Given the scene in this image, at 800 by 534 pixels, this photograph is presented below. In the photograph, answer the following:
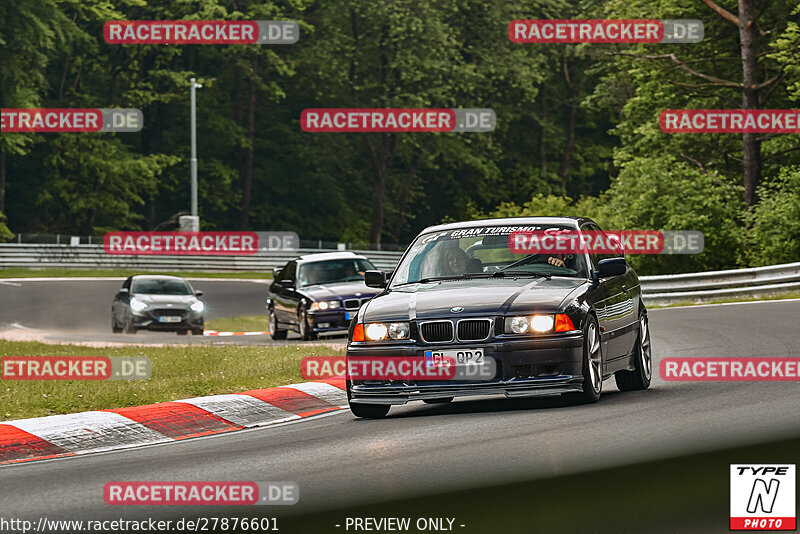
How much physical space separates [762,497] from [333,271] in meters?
19.6

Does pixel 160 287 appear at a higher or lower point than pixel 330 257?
lower

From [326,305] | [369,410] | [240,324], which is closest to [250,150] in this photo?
[240,324]

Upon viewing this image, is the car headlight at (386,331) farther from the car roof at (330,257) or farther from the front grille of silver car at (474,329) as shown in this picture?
the car roof at (330,257)

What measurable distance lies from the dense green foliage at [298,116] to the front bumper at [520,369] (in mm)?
43949

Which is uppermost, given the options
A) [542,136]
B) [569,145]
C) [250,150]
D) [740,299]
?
[542,136]

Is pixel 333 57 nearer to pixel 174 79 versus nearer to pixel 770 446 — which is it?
pixel 174 79

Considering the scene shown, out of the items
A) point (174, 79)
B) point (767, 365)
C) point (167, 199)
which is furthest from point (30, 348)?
point (167, 199)

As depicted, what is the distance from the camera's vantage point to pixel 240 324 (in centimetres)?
3631

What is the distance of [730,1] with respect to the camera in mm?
38812

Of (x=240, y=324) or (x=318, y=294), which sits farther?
(x=240, y=324)

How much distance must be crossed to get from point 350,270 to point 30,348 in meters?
7.43
